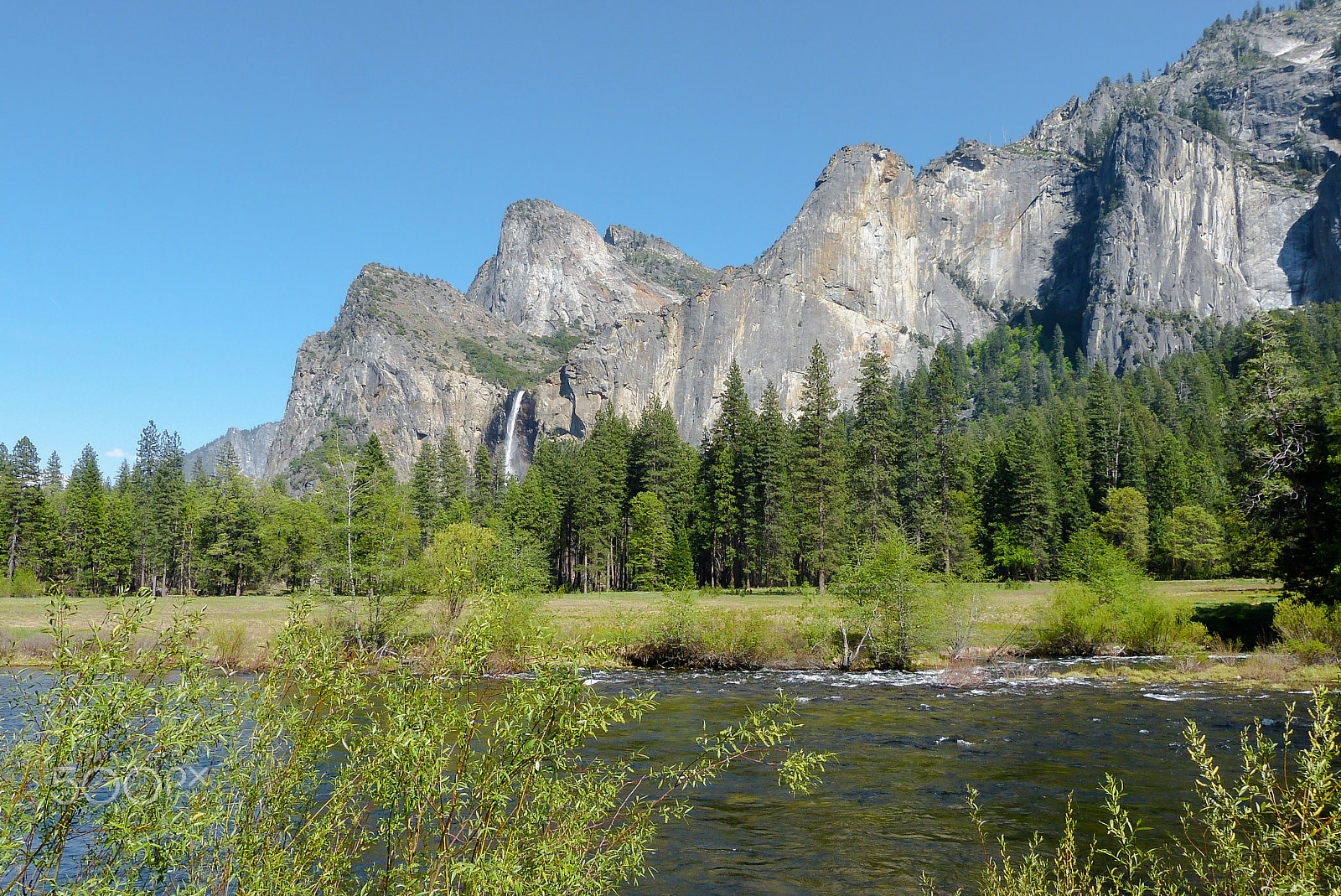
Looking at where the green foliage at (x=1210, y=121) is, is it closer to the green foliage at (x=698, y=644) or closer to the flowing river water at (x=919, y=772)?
the green foliage at (x=698, y=644)

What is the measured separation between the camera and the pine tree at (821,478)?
52.1 m

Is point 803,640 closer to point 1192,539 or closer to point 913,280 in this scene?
point 1192,539

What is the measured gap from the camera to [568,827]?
438cm

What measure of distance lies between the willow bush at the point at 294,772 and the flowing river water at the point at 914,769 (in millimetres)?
1720

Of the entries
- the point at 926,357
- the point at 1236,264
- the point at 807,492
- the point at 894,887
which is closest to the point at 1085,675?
the point at 894,887

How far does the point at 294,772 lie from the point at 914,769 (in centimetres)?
1308

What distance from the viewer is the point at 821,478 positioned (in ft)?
173

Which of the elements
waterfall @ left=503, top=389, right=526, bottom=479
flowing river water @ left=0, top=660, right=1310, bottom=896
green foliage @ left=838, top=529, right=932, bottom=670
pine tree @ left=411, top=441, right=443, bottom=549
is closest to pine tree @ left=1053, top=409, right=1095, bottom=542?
green foliage @ left=838, top=529, right=932, bottom=670

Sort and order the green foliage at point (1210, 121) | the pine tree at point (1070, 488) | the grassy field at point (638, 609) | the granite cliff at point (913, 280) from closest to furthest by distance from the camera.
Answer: the grassy field at point (638, 609) → the pine tree at point (1070, 488) → the granite cliff at point (913, 280) → the green foliage at point (1210, 121)

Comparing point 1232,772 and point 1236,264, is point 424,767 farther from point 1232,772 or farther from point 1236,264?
point 1236,264

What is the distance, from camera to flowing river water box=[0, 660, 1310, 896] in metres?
10.1

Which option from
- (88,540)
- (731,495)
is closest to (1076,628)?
(731,495)

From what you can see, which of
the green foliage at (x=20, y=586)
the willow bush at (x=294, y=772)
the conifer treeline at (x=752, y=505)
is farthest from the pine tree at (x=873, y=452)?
the green foliage at (x=20, y=586)

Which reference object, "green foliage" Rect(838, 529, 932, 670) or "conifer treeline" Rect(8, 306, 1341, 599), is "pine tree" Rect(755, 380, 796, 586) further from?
"green foliage" Rect(838, 529, 932, 670)
